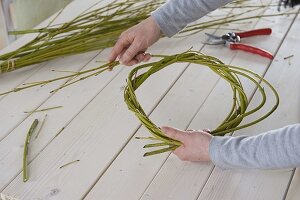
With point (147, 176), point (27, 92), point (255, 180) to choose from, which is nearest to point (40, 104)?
point (27, 92)

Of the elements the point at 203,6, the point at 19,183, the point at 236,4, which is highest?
the point at 203,6

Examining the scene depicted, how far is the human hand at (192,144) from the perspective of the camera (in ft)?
2.85

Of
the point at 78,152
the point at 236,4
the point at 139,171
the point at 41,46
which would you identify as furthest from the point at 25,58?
the point at 236,4

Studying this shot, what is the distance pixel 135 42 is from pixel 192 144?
0.31 m

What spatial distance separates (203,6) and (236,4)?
40 cm

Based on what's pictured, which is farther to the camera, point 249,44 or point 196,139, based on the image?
point 249,44

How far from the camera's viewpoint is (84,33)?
4.11ft

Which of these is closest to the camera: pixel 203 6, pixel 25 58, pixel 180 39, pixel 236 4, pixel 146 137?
pixel 146 137

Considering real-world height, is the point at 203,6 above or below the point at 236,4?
above

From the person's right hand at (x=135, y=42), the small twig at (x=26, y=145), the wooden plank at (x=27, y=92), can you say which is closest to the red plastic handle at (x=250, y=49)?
the person's right hand at (x=135, y=42)

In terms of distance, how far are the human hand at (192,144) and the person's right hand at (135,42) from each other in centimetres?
26

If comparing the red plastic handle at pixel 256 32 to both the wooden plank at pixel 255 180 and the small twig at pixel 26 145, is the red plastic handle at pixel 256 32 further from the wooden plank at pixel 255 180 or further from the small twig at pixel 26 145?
the small twig at pixel 26 145

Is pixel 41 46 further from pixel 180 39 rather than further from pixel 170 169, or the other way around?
pixel 170 169

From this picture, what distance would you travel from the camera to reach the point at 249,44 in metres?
1.25
